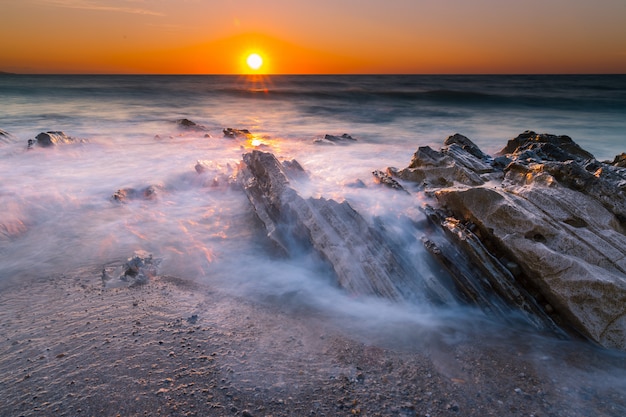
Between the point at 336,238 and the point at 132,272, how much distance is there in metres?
3.09

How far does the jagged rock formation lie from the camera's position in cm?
459

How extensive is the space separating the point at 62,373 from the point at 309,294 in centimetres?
299

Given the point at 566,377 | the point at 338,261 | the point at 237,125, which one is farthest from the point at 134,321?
the point at 237,125

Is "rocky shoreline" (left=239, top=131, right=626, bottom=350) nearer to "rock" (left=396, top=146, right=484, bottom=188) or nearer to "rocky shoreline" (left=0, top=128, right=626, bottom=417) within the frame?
"rocky shoreline" (left=0, top=128, right=626, bottom=417)

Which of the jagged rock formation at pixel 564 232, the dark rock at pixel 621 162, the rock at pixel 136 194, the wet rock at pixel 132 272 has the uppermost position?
the dark rock at pixel 621 162

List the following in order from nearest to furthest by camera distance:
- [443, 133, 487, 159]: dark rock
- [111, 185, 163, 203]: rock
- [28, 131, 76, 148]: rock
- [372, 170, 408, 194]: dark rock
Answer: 1. [372, 170, 408, 194]: dark rock
2. [111, 185, 163, 203]: rock
3. [443, 133, 487, 159]: dark rock
4. [28, 131, 76, 148]: rock

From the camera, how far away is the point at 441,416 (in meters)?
3.58

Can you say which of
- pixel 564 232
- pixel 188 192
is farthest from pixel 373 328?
pixel 188 192

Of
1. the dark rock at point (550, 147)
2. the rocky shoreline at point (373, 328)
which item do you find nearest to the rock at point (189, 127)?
the dark rock at point (550, 147)

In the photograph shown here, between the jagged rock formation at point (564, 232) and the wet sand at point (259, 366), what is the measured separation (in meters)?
0.46

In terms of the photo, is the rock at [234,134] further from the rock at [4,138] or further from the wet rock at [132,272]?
the wet rock at [132,272]

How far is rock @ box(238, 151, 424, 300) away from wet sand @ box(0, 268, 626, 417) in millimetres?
812

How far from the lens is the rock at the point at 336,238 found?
559cm

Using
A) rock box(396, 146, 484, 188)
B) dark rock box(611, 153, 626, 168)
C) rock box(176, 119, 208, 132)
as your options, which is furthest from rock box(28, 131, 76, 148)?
dark rock box(611, 153, 626, 168)
